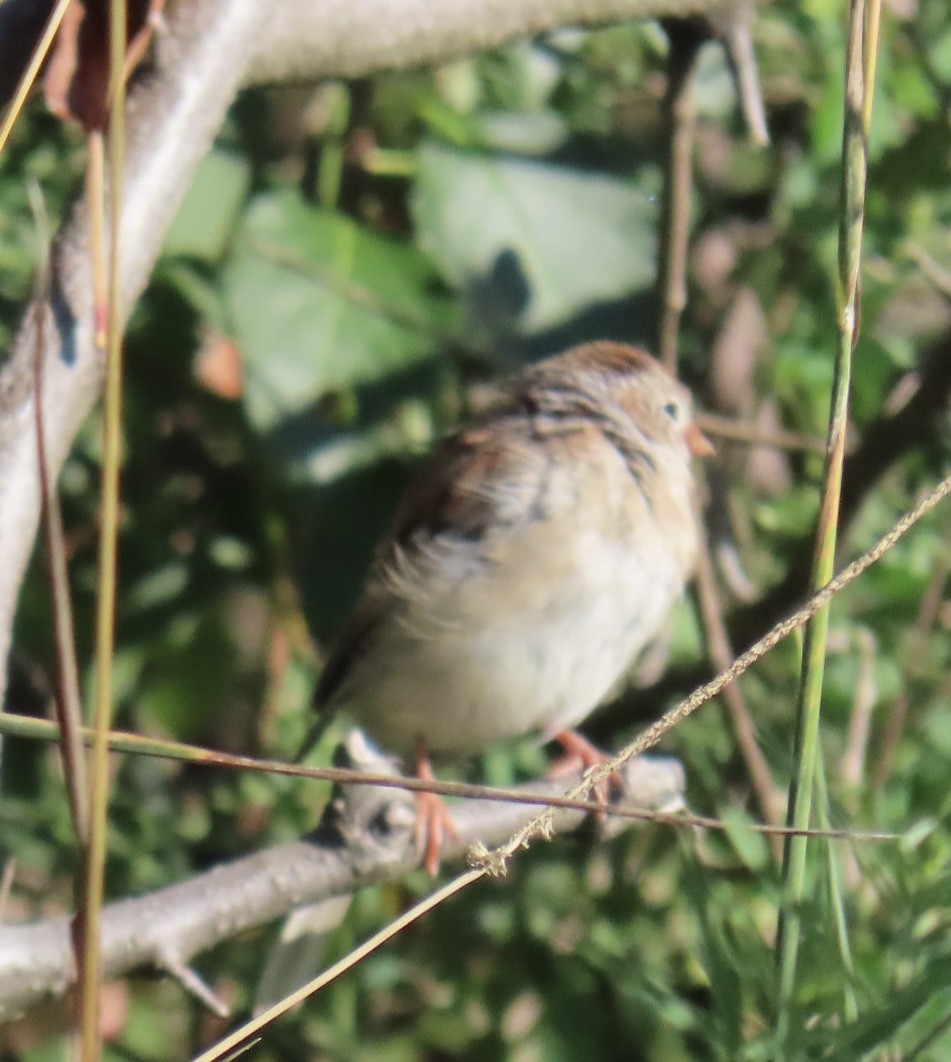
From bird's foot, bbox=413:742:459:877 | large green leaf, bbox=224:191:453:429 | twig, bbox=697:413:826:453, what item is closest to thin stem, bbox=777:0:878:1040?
bird's foot, bbox=413:742:459:877

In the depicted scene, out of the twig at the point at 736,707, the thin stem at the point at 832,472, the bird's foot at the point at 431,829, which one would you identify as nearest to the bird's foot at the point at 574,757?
the twig at the point at 736,707

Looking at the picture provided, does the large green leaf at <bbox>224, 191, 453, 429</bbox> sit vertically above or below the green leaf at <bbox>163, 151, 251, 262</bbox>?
below

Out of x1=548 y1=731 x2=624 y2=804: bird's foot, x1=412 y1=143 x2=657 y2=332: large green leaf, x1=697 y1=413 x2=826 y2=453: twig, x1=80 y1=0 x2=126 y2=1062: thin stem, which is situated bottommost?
x1=548 y1=731 x2=624 y2=804: bird's foot

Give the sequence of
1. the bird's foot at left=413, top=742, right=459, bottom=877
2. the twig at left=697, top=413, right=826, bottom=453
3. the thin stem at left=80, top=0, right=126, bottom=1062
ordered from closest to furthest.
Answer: the thin stem at left=80, top=0, right=126, bottom=1062
the bird's foot at left=413, top=742, right=459, bottom=877
the twig at left=697, top=413, right=826, bottom=453

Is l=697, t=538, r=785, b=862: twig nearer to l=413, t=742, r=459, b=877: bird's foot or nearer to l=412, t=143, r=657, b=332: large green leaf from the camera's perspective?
l=412, t=143, r=657, b=332: large green leaf

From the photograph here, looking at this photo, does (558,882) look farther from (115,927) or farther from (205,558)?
(115,927)

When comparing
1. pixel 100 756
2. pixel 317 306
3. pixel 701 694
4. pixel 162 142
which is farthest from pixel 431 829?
pixel 100 756
